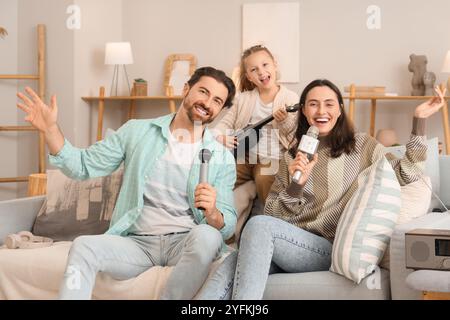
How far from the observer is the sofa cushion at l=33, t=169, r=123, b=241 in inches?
127

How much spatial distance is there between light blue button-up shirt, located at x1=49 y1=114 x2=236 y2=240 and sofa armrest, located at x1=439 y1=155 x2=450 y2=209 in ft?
3.09

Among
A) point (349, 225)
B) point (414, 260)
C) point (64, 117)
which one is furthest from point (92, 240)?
point (64, 117)

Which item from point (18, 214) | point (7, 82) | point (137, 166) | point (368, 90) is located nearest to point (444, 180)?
point (137, 166)

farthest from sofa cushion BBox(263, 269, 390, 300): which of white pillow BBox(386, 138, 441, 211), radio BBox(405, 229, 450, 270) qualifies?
white pillow BBox(386, 138, 441, 211)

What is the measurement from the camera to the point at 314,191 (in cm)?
275

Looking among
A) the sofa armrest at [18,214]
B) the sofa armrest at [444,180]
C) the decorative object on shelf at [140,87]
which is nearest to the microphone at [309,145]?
the sofa armrest at [444,180]

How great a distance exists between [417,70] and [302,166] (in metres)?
3.58

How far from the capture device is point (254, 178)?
3354 mm

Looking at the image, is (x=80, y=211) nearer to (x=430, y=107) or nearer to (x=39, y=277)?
(x=39, y=277)

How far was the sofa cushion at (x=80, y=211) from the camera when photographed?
3.23 metres

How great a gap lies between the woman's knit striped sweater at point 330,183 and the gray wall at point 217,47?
3.41 meters

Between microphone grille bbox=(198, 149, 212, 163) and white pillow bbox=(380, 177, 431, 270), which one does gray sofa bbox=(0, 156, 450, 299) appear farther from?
microphone grille bbox=(198, 149, 212, 163)

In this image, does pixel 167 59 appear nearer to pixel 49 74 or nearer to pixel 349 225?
pixel 49 74
